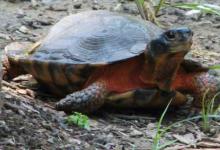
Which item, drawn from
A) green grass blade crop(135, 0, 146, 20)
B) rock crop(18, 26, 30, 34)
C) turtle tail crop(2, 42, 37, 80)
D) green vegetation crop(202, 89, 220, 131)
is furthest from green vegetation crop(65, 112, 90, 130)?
green grass blade crop(135, 0, 146, 20)

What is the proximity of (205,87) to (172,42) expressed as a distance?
1.88 ft

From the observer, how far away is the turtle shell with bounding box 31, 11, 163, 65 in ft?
13.8

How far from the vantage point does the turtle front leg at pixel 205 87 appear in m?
4.37

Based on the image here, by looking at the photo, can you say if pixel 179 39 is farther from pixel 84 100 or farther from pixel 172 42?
pixel 84 100

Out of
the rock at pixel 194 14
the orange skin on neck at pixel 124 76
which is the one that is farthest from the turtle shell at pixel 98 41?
the rock at pixel 194 14

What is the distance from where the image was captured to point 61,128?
3504 mm

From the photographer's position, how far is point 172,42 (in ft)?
12.9

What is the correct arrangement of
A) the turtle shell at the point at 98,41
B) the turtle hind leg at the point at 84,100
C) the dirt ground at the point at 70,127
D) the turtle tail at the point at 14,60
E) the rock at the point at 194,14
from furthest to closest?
the rock at the point at 194,14, the turtle tail at the point at 14,60, the turtle shell at the point at 98,41, the turtle hind leg at the point at 84,100, the dirt ground at the point at 70,127

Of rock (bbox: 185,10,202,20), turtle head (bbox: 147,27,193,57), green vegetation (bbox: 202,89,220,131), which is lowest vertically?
rock (bbox: 185,10,202,20)

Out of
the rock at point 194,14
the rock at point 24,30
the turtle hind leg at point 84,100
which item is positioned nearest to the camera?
the turtle hind leg at point 84,100

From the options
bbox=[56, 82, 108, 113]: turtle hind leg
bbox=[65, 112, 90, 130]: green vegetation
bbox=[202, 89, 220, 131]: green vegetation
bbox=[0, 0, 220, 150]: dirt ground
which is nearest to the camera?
bbox=[0, 0, 220, 150]: dirt ground

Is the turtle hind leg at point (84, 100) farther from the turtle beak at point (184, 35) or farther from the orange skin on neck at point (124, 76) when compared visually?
the turtle beak at point (184, 35)

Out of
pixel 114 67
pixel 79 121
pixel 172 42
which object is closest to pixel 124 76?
pixel 114 67

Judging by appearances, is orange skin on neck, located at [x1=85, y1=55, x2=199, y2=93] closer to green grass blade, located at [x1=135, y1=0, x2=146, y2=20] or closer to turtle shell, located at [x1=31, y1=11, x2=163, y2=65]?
turtle shell, located at [x1=31, y1=11, x2=163, y2=65]
